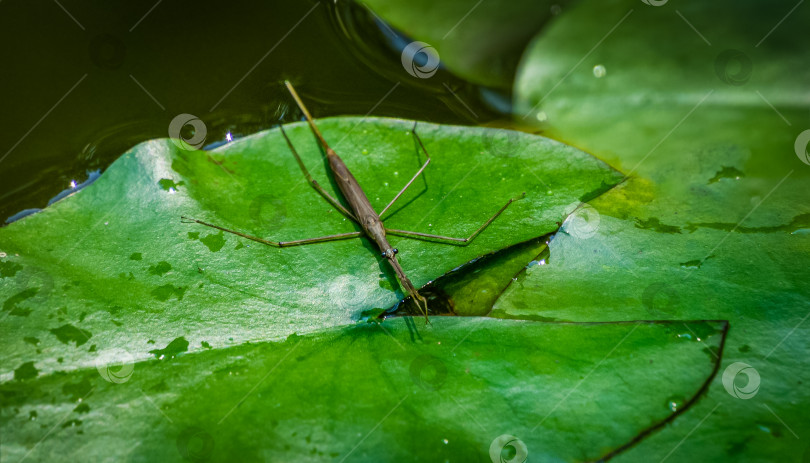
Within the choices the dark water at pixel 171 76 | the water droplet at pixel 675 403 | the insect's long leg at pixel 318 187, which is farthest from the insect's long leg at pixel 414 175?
the water droplet at pixel 675 403

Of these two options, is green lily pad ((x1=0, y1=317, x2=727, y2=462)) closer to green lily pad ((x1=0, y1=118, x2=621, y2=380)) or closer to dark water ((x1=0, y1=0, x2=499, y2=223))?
green lily pad ((x1=0, y1=118, x2=621, y2=380))

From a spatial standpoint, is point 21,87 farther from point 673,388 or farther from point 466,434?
point 673,388

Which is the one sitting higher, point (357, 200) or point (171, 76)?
point (171, 76)

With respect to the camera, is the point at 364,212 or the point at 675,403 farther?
the point at 364,212

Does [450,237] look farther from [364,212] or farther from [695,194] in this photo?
[695,194]

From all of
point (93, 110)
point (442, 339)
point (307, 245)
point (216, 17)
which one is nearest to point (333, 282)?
point (307, 245)

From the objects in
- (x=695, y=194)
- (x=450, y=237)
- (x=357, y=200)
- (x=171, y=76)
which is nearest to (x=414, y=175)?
(x=357, y=200)

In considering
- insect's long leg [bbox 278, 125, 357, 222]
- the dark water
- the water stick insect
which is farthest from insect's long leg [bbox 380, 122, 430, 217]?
the dark water

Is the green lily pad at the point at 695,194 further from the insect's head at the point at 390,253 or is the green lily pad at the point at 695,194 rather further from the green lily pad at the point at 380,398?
the insect's head at the point at 390,253
